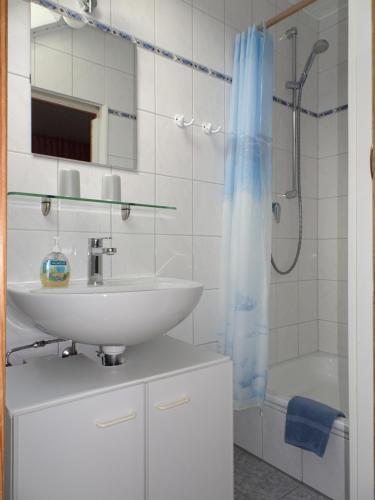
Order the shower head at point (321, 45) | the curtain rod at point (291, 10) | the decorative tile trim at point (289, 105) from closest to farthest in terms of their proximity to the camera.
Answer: the curtain rod at point (291, 10)
the shower head at point (321, 45)
the decorative tile trim at point (289, 105)

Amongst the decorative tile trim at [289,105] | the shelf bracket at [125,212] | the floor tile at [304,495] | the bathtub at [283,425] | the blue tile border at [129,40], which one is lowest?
the floor tile at [304,495]

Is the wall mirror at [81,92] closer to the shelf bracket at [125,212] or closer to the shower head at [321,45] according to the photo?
the shelf bracket at [125,212]

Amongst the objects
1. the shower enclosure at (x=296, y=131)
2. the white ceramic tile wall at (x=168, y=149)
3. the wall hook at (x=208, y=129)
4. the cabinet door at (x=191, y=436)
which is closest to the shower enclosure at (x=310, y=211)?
the shower enclosure at (x=296, y=131)

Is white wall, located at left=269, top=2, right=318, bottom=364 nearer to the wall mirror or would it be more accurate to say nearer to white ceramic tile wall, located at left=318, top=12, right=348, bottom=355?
white ceramic tile wall, located at left=318, top=12, right=348, bottom=355

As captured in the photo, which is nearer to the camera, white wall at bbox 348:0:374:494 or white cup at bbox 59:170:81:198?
white wall at bbox 348:0:374:494

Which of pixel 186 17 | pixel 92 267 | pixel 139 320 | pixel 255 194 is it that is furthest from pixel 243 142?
pixel 139 320

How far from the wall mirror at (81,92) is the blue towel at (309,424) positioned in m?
1.26

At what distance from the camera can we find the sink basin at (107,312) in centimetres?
92

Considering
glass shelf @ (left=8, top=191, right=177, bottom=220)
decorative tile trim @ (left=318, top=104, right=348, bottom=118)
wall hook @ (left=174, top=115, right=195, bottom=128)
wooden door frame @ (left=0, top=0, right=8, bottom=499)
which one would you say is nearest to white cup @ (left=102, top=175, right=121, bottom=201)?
glass shelf @ (left=8, top=191, right=177, bottom=220)

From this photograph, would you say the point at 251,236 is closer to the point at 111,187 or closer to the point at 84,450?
the point at 111,187

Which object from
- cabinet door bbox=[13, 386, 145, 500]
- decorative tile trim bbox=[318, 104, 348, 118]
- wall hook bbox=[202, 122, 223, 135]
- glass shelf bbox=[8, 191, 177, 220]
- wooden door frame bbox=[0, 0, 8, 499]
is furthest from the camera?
decorative tile trim bbox=[318, 104, 348, 118]

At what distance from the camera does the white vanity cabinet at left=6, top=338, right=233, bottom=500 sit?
86cm

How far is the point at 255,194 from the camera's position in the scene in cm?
169

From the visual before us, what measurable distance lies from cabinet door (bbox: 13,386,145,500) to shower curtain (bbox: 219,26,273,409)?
77 cm
